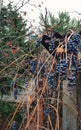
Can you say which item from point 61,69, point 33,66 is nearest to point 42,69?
point 33,66

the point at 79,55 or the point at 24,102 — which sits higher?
the point at 79,55

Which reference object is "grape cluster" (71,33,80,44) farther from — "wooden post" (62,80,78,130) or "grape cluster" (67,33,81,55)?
"wooden post" (62,80,78,130)

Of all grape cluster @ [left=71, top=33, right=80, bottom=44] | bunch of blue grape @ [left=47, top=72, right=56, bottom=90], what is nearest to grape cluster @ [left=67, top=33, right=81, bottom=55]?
grape cluster @ [left=71, top=33, right=80, bottom=44]

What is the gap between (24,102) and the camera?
1625 mm

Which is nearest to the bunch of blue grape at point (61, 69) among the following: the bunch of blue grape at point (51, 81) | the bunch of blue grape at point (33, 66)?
the bunch of blue grape at point (51, 81)

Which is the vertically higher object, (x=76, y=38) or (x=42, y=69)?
(x=76, y=38)

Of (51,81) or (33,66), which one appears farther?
(33,66)

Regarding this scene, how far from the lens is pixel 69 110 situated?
165 cm

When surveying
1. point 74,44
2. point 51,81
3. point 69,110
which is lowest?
point 69,110

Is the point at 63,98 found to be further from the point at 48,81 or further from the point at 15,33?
the point at 15,33

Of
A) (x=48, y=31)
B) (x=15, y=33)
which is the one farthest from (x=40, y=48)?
(x=15, y=33)

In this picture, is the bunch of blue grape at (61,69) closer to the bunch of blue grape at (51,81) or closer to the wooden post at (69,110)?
the bunch of blue grape at (51,81)

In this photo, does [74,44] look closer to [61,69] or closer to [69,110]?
[61,69]

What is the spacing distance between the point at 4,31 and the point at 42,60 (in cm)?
513
